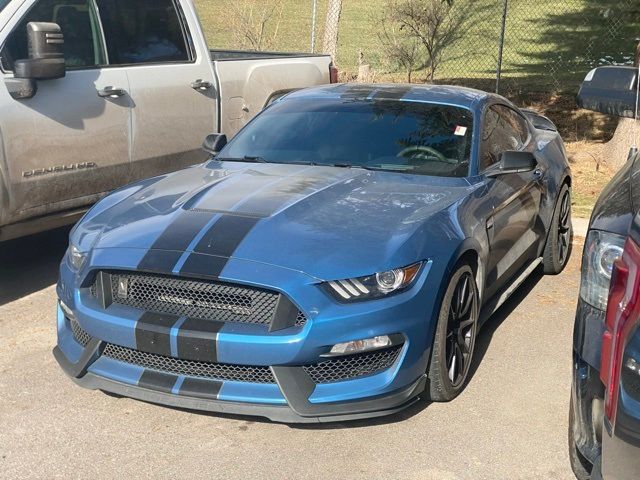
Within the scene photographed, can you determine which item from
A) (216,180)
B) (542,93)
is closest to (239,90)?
(216,180)

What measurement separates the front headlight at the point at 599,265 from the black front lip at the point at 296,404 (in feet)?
3.28

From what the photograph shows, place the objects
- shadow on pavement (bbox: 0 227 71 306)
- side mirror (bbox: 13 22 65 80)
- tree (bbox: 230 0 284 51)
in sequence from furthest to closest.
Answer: tree (bbox: 230 0 284 51)
shadow on pavement (bbox: 0 227 71 306)
side mirror (bbox: 13 22 65 80)

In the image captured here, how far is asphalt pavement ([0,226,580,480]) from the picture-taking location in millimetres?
3770

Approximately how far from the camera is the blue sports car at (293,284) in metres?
3.77

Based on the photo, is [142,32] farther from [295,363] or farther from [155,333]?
[295,363]

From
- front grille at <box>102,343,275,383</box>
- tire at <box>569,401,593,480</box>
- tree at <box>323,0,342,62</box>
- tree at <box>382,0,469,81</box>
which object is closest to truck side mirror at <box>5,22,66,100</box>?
front grille at <box>102,343,275,383</box>

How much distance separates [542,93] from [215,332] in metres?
11.8

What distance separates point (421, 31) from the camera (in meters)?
14.7

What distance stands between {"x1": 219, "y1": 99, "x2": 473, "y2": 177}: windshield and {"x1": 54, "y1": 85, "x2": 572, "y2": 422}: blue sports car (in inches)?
1.3

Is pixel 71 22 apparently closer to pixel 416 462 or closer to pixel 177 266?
pixel 177 266

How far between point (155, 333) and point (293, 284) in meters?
0.67

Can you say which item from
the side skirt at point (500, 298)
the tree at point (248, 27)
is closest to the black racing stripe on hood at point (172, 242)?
the side skirt at point (500, 298)

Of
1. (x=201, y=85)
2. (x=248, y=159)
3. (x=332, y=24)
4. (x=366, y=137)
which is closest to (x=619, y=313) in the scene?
(x=366, y=137)

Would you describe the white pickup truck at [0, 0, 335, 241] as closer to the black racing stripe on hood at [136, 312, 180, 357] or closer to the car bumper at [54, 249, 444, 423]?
the car bumper at [54, 249, 444, 423]
